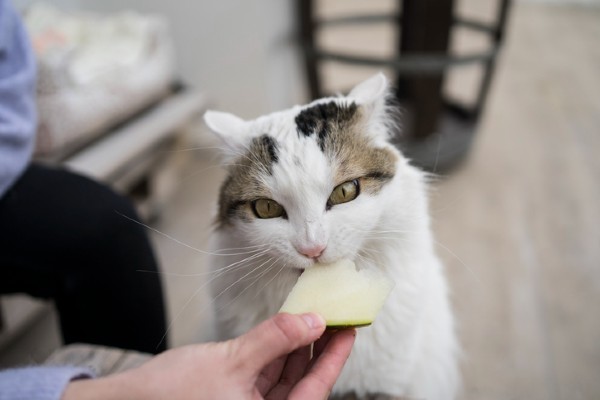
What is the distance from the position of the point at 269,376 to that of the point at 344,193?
0.90 feet

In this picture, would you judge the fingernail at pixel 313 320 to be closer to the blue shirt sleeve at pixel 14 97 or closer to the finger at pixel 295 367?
the finger at pixel 295 367

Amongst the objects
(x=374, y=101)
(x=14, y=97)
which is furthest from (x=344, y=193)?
(x=14, y=97)

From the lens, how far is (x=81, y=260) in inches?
33.6

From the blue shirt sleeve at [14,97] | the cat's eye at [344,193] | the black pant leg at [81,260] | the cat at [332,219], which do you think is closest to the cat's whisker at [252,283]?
the cat at [332,219]

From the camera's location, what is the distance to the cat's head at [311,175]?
A: 1.85ft

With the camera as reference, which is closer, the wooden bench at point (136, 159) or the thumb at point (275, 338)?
the thumb at point (275, 338)

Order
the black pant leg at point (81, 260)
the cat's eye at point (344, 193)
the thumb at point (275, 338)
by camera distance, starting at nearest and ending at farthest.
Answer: the thumb at point (275, 338)
the cat's eye at point (344, 193)
the black pant leg at point (81, 260)

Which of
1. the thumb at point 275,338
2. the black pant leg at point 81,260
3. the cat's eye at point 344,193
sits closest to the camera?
the thumb at point 275,338

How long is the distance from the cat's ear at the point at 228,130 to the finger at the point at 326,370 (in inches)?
12.4

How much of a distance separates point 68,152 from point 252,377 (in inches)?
49.4

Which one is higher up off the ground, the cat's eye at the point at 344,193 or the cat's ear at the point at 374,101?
the cat's ear at the point at 374,101

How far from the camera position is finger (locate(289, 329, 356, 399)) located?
52cm

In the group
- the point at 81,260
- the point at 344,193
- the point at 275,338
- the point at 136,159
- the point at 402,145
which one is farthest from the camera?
the point at 136,159

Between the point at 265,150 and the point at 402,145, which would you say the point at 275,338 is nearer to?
the point at 265,150
